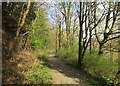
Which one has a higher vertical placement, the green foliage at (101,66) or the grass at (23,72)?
the grass at (23,72)

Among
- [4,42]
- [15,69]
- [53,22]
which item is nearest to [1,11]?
[4,42]

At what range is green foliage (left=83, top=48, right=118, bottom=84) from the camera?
797 inches

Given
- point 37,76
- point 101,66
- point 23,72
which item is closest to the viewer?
point 23,72

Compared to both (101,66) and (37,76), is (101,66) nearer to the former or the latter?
(101,66)

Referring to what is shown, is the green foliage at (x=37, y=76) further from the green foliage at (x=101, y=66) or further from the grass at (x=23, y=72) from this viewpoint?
the green foliage at (x=101, y=66)

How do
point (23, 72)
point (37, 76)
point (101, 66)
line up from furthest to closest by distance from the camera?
point (101, 66) → point (37, 76) → point (23, 72)

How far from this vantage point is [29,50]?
1823cm

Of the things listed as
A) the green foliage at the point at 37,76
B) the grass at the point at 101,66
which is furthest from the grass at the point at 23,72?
the grass at the point at 101,66

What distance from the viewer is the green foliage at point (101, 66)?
66.4 ft

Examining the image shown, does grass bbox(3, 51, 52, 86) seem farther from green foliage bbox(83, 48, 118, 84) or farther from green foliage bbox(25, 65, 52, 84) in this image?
green foliage bbox(83, 48, 118, 84)

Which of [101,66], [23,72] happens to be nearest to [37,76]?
[23,72]

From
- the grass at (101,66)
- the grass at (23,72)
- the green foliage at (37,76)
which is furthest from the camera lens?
the grass at (101,66)

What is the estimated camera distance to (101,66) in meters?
20.3

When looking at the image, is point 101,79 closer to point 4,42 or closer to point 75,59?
point 75,59
